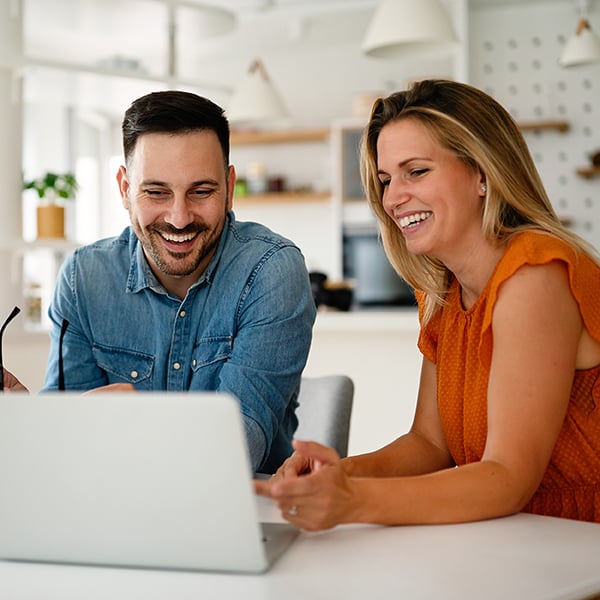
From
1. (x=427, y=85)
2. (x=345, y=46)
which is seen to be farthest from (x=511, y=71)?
(x=427, y=85)

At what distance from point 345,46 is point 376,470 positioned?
6214 mm

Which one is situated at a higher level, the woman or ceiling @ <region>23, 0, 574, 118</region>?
ceiling @ <region>23, 0, 574, 118</region>

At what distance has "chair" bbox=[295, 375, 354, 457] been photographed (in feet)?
6.19

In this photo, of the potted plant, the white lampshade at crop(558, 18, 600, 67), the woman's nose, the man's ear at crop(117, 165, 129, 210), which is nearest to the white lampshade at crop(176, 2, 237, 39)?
the potted plant

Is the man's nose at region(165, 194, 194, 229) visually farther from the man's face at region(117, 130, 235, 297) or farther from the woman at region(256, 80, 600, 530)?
the woman at region(256, 80, 600, 530)

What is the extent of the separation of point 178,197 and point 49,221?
2.19m

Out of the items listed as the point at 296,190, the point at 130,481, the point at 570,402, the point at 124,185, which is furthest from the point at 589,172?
the point at 130,481

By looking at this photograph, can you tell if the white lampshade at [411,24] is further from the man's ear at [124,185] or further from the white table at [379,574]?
the white table at [379,574]

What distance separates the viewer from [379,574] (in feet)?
2.80

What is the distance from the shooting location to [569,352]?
48.7 inches

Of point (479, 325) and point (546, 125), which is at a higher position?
point (546, 125)

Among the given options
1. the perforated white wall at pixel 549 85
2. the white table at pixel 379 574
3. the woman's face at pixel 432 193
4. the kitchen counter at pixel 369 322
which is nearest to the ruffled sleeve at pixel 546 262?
the woman's face at pixel 432 193

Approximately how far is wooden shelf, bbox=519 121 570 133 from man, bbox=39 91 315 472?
4.86 metres

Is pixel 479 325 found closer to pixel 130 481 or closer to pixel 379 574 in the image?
pixel 379 574
